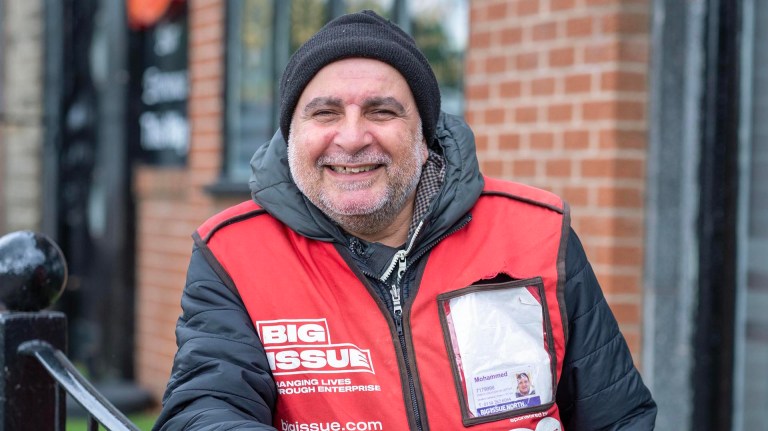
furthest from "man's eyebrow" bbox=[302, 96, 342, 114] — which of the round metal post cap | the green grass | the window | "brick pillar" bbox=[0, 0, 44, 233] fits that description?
"brick pillar" bbox=[0, 0, 44, 233]

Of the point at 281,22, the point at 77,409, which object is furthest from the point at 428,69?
the point at 77,409

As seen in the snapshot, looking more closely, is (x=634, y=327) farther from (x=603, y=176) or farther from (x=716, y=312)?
(x=603, y=176)

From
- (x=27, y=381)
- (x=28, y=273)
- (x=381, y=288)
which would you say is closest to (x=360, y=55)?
(x=381, y=288)

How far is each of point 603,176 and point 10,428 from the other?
2.07 m

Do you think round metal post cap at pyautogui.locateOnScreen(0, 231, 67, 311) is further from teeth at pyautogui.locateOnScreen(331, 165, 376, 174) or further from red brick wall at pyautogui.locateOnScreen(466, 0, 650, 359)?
red brick wall at pyautogui.locateOnScreen(466, 0, 650, 359)

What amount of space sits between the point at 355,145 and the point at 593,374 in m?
0.74

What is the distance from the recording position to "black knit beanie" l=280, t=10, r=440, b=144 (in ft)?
8.10

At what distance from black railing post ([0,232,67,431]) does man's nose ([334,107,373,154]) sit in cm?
79

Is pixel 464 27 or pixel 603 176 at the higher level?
pixel 464 27

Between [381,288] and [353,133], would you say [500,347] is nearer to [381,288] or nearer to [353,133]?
[381,288]

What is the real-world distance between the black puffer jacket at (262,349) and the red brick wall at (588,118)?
1.19m

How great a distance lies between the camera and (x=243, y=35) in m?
5.92

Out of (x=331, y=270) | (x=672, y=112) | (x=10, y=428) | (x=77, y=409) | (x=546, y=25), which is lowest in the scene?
(x=77, y=409)

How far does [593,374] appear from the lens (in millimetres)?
2404
